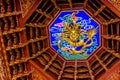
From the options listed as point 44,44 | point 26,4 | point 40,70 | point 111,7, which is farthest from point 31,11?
point 111,7

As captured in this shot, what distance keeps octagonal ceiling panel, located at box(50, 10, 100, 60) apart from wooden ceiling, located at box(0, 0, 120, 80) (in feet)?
0.39

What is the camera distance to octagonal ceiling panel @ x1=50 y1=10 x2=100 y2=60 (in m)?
7.24

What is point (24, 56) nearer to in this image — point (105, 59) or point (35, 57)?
point (35, 57)

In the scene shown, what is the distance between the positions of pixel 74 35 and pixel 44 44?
32.9 inches

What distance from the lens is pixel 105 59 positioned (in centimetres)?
737

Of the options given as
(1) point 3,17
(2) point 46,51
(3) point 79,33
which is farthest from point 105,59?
(1) point 3,17

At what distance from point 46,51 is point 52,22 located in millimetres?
817

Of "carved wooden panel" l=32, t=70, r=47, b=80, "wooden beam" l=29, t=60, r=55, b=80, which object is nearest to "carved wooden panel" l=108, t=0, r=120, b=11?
"wooden beam" l=29, t=60, r=55, b=80

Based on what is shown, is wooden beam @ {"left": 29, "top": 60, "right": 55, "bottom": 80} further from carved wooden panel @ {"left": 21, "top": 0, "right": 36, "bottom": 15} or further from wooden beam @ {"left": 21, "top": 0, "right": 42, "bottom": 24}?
carved wooden panel @ {"left": 21, "top": 0, "right": 36, "bottom": 15}

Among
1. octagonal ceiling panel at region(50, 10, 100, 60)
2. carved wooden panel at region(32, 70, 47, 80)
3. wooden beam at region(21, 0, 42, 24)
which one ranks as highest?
wooden beam at region(21, 0, 42, 24)

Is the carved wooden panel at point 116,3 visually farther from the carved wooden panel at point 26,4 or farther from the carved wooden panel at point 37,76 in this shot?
the carved wooden panel at point 37,76

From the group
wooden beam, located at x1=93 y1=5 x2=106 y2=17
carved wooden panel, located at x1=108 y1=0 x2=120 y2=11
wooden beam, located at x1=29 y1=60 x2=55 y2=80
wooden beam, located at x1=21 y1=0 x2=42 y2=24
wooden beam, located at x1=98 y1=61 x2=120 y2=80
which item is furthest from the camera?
wooden beam, located at x1=29 y1=60 x2=55 y2=80

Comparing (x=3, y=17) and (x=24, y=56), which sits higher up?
(x=3, y=17)

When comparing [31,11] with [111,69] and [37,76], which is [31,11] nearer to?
[37,76]
